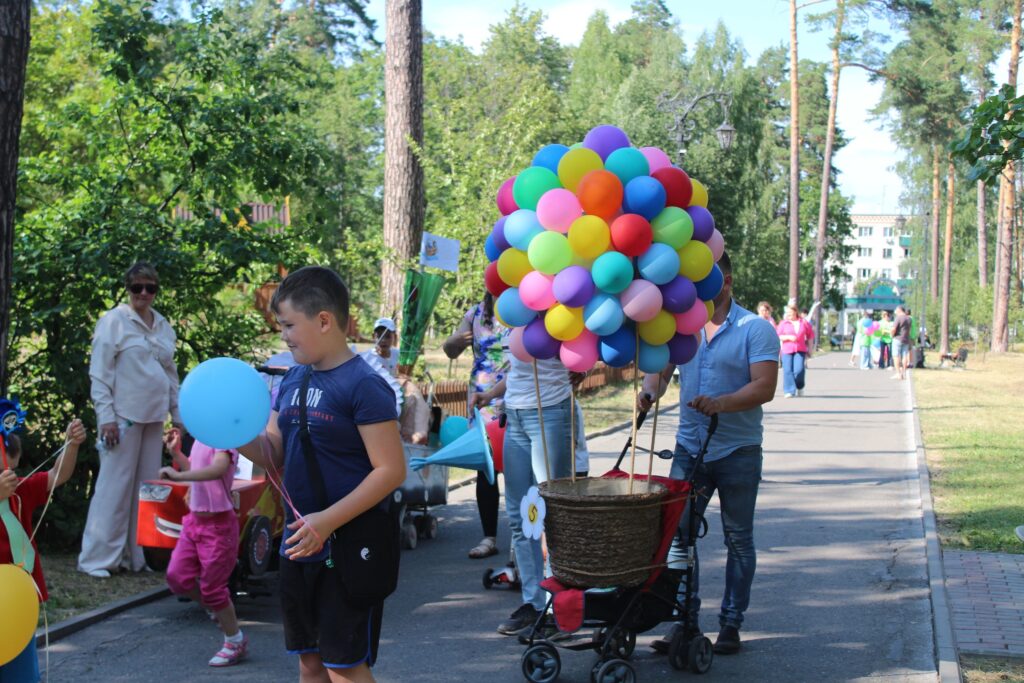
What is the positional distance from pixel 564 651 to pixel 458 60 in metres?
31.9

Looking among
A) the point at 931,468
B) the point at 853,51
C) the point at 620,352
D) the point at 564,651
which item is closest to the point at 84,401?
the point at 564,651

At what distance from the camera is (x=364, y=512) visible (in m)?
3.77

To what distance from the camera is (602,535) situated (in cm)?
486

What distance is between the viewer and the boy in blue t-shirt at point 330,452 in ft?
12.3

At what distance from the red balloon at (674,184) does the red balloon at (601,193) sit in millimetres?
219

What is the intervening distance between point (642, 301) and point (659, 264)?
18 centimetres

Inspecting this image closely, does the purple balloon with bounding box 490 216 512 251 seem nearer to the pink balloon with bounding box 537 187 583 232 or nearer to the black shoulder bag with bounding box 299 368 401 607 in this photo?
the pink balloon with bounding box 537 187 583 232

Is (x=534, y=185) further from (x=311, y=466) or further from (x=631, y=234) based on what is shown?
(x=311, y=466)

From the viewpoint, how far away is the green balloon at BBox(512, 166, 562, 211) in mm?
5238

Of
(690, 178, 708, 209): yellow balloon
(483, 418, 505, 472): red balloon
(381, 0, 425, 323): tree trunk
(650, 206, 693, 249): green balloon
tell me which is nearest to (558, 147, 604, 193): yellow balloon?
(650, 206, 693, 249): green balloon

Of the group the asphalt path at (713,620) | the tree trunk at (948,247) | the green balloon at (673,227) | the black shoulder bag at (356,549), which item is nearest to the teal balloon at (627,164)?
the green balloon at (673,227)

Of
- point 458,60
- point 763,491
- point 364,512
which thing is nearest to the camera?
point 364,512

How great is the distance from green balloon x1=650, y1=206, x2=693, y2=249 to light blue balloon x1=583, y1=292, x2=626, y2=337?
0.35m

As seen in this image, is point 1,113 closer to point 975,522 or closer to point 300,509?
point 300,509
